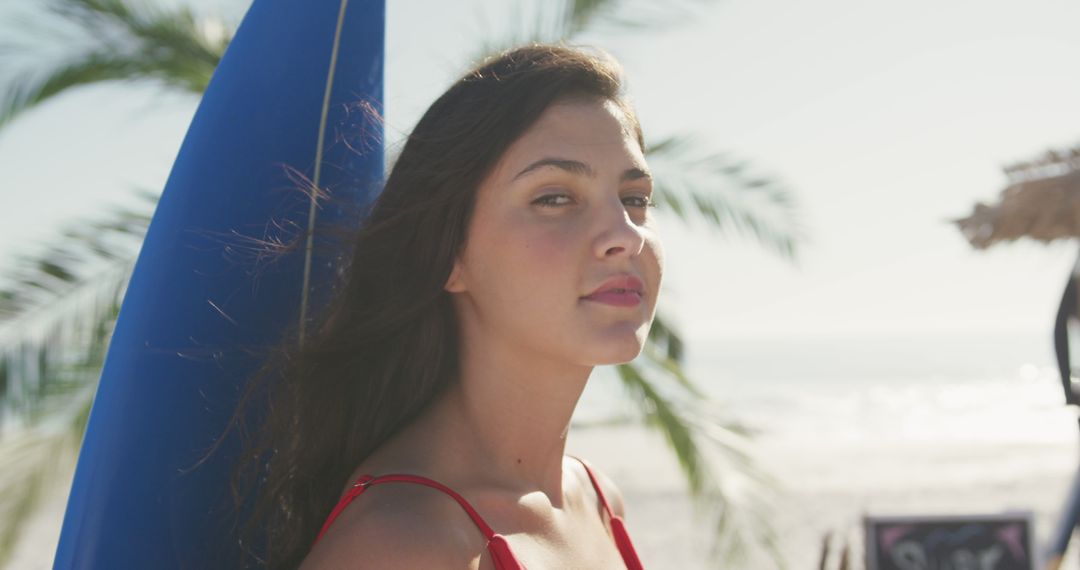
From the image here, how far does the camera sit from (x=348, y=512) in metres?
1.38

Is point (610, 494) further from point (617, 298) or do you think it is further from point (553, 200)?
point (553, 200)

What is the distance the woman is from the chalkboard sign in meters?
1.85

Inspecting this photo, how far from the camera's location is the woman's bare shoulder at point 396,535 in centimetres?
131

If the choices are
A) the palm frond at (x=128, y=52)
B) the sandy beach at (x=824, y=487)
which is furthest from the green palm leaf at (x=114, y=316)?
the sandy beach at (x=824, y=487)

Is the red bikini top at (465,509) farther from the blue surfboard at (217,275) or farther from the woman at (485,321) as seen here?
the blue surfboard at (217,275)

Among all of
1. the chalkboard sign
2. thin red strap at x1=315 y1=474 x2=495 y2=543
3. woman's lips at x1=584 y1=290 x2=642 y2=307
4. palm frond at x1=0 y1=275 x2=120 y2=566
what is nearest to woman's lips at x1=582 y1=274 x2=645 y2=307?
woman's lips at x1=584 y1=290 x2=642 y2=307

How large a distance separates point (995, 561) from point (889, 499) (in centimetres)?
1275

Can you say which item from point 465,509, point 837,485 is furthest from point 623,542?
point 837,485

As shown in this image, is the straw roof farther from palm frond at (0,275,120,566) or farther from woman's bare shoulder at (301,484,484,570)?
palm frond at (0,275,120,566)

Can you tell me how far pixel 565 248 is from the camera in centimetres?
154

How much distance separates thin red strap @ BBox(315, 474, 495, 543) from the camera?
1.42m

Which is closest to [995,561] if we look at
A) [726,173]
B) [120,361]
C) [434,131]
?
[434,131]

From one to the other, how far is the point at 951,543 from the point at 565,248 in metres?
2.42

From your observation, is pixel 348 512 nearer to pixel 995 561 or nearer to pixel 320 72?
pixel 320 72
